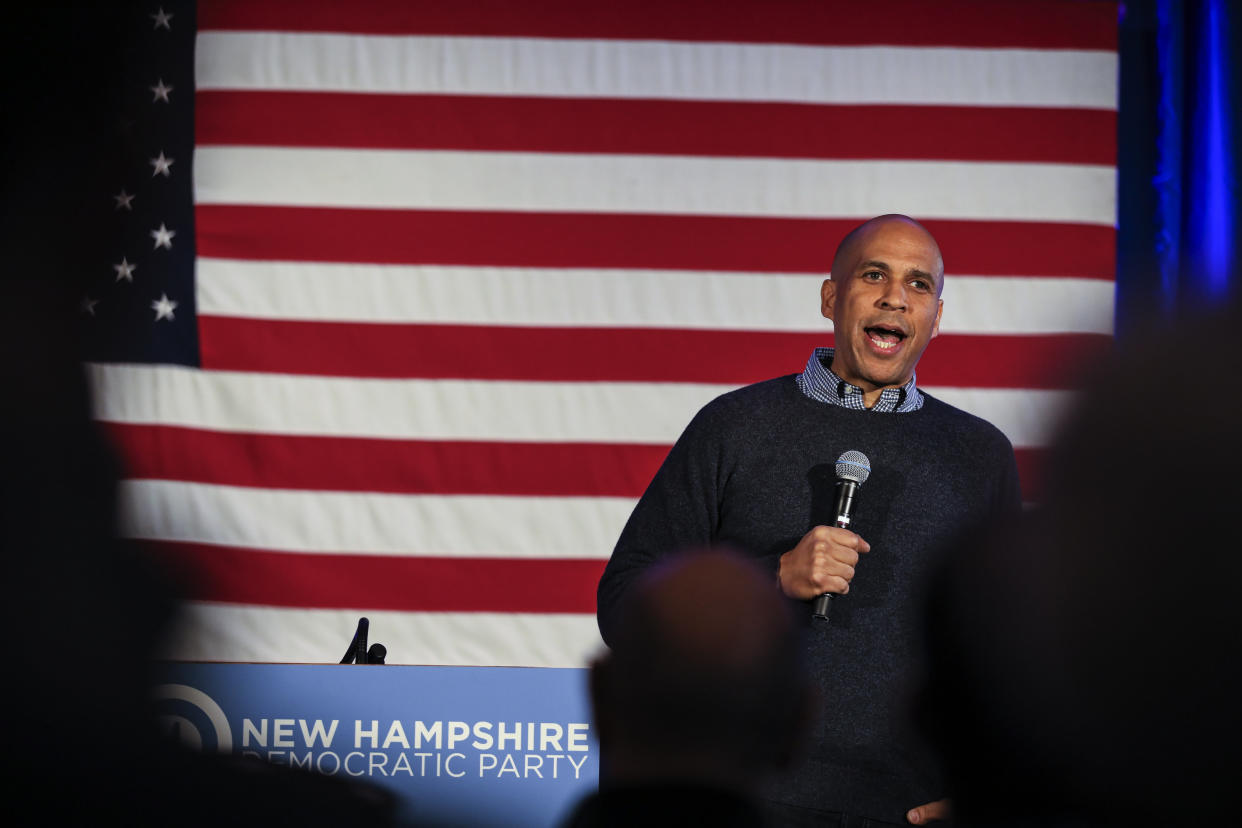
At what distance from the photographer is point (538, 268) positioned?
3.20m

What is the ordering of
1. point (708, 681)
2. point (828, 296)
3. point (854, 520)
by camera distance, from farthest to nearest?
1. point (828, 296)
2. point (854, 520)
3. point (708, 681)

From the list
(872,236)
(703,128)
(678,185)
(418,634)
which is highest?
(703,128)

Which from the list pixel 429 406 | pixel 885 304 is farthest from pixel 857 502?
pixel 429 406

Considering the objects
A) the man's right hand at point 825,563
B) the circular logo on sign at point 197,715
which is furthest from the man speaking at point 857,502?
the circular logo on sign at point 197,715

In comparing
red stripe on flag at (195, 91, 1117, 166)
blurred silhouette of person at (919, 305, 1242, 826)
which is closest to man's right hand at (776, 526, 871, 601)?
blurred silhouette of person at (919, 305, 1242, 826)

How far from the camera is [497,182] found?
3213mm

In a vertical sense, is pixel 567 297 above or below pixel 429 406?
above

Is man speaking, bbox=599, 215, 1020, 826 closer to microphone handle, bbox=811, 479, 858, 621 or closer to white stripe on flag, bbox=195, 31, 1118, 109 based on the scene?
microphone handle, bbox=811, 479, 858, 621

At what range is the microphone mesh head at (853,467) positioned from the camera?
162 centimetres

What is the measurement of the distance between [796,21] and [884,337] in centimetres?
160

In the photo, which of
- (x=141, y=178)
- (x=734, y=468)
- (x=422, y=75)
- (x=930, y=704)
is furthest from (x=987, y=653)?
(x=141, y=178)

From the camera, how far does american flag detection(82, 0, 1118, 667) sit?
3176mm

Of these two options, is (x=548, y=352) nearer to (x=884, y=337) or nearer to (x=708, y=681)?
(x=884, y=337)

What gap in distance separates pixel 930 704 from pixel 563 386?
2771 mm
